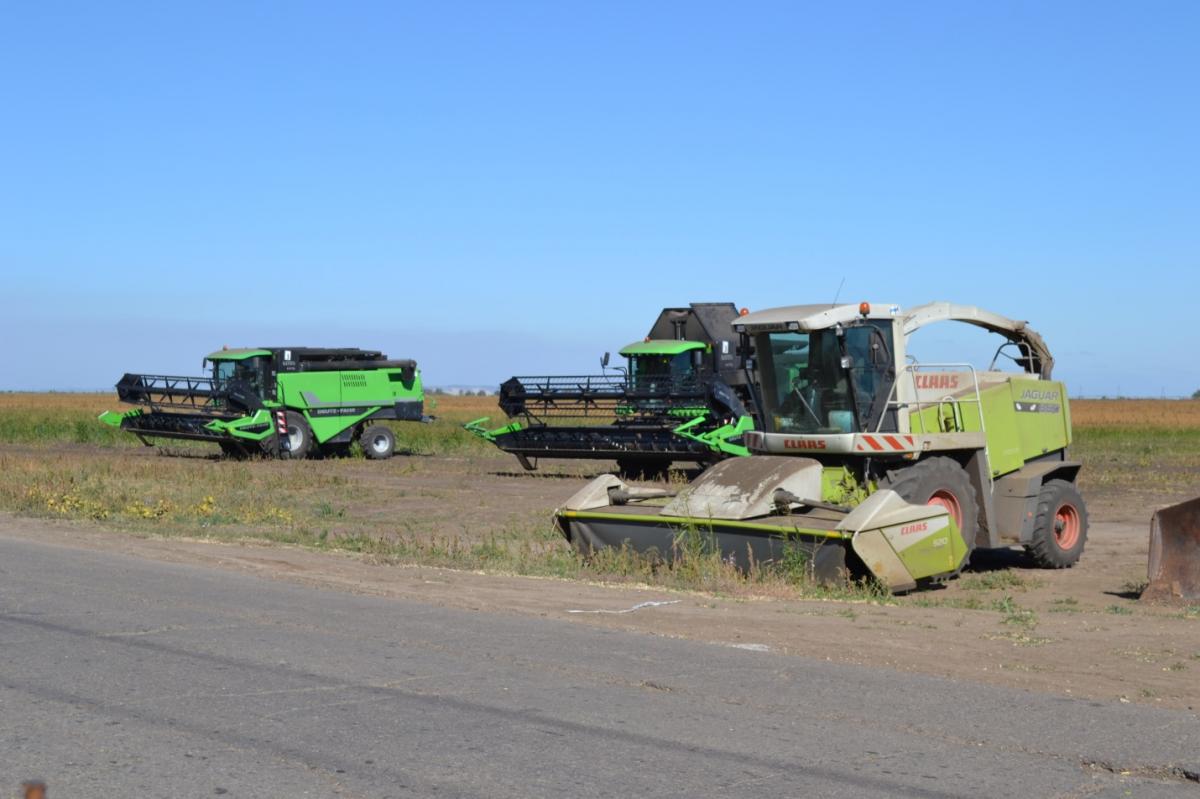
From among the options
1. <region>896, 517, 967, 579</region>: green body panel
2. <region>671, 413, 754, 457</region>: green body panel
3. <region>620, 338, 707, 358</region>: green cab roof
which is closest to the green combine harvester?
<region>620, 338, 707, 358</region>: green cab roof

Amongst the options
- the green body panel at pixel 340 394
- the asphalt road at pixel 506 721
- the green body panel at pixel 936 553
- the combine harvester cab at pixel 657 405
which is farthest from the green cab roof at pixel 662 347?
the asphalt road at pixel 506 721

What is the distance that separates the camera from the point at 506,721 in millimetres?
6961

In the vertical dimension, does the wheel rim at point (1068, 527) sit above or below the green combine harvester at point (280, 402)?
below

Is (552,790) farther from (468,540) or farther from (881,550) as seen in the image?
(468,540)

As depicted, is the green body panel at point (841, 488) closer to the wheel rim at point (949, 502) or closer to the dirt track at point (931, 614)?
the wheel rim at point (949, 502)

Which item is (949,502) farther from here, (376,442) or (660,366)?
(376,442)

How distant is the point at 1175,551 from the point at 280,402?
26678 mm

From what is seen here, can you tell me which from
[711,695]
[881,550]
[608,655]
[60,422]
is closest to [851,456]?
[881,550]

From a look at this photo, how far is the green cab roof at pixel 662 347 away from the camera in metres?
29.7

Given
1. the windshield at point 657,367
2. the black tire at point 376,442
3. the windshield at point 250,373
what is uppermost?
the windshield at point 250,373

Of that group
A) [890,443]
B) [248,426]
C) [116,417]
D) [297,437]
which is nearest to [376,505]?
[248,426]

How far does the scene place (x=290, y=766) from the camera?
609 cm

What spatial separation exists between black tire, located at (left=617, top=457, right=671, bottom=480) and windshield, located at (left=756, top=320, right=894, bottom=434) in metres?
13.3

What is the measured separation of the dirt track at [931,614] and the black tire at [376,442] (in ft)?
63.6
